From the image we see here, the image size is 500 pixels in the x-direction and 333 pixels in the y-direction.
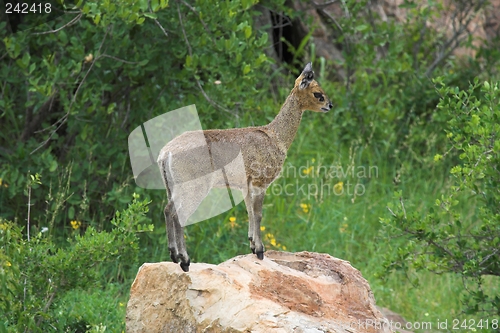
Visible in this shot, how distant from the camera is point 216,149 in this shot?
17.7ft

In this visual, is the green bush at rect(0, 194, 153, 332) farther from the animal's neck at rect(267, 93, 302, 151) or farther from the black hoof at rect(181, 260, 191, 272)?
the animal's neck at rect(267, 93, 302, 151)

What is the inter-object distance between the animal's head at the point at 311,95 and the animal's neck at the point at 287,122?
0.06m

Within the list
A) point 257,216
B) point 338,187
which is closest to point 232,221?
point 338,187

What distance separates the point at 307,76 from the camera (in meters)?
5.80

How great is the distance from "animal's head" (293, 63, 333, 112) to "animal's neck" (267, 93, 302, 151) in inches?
2.5

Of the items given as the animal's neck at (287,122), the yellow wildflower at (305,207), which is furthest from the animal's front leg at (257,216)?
the yellow wildflower at (305,207)

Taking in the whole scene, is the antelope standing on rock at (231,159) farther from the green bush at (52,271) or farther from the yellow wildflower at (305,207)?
the yellow wildflower at (305,207)

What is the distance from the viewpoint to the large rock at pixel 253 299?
5.12 m

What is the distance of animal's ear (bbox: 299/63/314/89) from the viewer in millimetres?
5797

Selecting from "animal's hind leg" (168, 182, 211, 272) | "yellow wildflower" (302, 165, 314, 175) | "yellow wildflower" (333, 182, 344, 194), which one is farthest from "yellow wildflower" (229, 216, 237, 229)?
"animal's hind leg" (168, 182, 211, 272)

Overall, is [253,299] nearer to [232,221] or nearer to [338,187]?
[232,221]

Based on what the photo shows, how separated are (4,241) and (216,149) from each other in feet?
5.43

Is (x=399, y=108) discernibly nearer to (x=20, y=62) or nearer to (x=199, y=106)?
(x=199, y=106)

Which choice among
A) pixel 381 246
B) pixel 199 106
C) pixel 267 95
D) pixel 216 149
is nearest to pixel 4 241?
pixel 216 149
